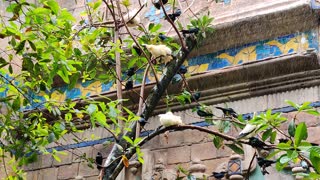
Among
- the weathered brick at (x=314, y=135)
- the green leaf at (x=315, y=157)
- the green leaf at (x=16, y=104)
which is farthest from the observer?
the weathered brick at (x=314, y=135)

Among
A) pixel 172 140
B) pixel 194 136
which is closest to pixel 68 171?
pixel 172 140

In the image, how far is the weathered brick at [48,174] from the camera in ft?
17.1

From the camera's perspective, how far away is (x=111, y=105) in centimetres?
401

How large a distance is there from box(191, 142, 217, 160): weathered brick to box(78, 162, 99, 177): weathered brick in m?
0.69

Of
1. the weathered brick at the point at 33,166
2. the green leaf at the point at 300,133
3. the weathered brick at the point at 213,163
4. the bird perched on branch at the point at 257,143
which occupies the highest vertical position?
the weathered brick at the point at 33,166

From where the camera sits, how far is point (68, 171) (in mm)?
5176

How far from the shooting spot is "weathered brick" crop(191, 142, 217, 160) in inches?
185

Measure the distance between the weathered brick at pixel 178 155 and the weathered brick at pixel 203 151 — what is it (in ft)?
0.13

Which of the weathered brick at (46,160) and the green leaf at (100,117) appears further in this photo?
the weathered brick at (46,160)

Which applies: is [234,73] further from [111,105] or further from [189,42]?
[111,105]

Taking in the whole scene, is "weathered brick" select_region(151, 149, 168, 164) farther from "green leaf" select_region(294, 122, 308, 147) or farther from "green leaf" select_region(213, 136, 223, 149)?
"green leaf" select_region(294, 122, 308, 147)

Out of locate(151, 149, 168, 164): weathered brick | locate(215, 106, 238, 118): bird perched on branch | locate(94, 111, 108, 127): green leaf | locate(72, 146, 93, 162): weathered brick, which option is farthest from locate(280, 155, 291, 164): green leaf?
locate(72, 146, 93, 162): weathered brick

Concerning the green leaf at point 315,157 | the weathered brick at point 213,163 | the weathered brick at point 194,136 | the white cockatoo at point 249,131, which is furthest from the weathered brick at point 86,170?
the green leaf at point 315,157

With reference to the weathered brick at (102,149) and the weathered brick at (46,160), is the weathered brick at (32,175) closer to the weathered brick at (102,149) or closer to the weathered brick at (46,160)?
the weathered brick at (46,160)
